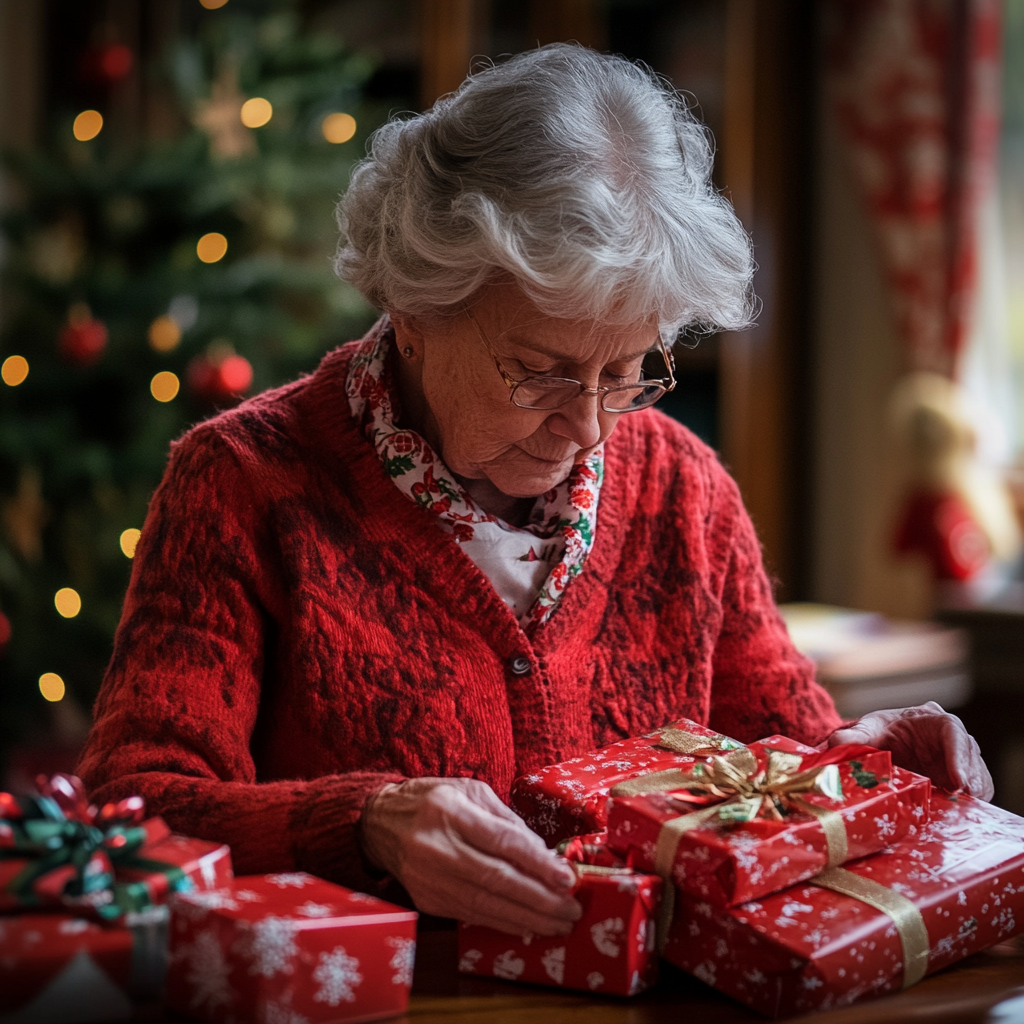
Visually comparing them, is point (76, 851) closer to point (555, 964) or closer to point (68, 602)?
point (555, 964)

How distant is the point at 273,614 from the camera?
4.00 feet

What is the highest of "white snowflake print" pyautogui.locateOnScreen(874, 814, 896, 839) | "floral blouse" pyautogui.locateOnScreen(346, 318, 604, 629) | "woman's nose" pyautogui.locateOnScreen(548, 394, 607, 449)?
"woman's nose" pyautogui.locateOnScreen(548, 394, 607, 449)

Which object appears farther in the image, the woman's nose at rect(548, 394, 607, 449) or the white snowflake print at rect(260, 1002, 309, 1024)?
the woman's nose at rect(548, 394, 607, 449)

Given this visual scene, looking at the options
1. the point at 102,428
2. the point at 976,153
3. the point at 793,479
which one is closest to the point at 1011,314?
the point at 976,153

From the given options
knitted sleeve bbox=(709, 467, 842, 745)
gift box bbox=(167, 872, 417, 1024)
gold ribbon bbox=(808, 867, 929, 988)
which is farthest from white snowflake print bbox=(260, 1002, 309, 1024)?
knitted sleeve bbox=(709, 467, 842, 745)

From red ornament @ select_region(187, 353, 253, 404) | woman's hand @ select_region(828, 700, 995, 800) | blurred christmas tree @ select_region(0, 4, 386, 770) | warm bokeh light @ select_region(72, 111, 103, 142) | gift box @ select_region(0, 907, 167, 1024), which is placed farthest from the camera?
warm bokeh light @ select_region(72, 111, 103, 142)

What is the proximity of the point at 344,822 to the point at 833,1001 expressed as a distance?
15.5 inches

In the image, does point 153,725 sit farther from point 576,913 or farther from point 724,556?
point 724,556

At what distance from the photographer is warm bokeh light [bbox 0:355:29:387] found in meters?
3.02

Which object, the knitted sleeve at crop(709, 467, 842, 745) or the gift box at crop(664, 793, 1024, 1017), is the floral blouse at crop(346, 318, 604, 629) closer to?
the knitted sleeve at crop(709, 467, 842, 745)

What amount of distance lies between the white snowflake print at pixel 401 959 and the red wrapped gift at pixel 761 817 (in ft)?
0.59

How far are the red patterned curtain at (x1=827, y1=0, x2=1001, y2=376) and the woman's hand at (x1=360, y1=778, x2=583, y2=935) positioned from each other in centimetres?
328

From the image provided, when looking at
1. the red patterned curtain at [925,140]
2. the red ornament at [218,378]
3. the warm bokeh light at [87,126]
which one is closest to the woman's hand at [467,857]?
the red ornament at [218,378]

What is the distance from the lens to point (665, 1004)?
855mm
